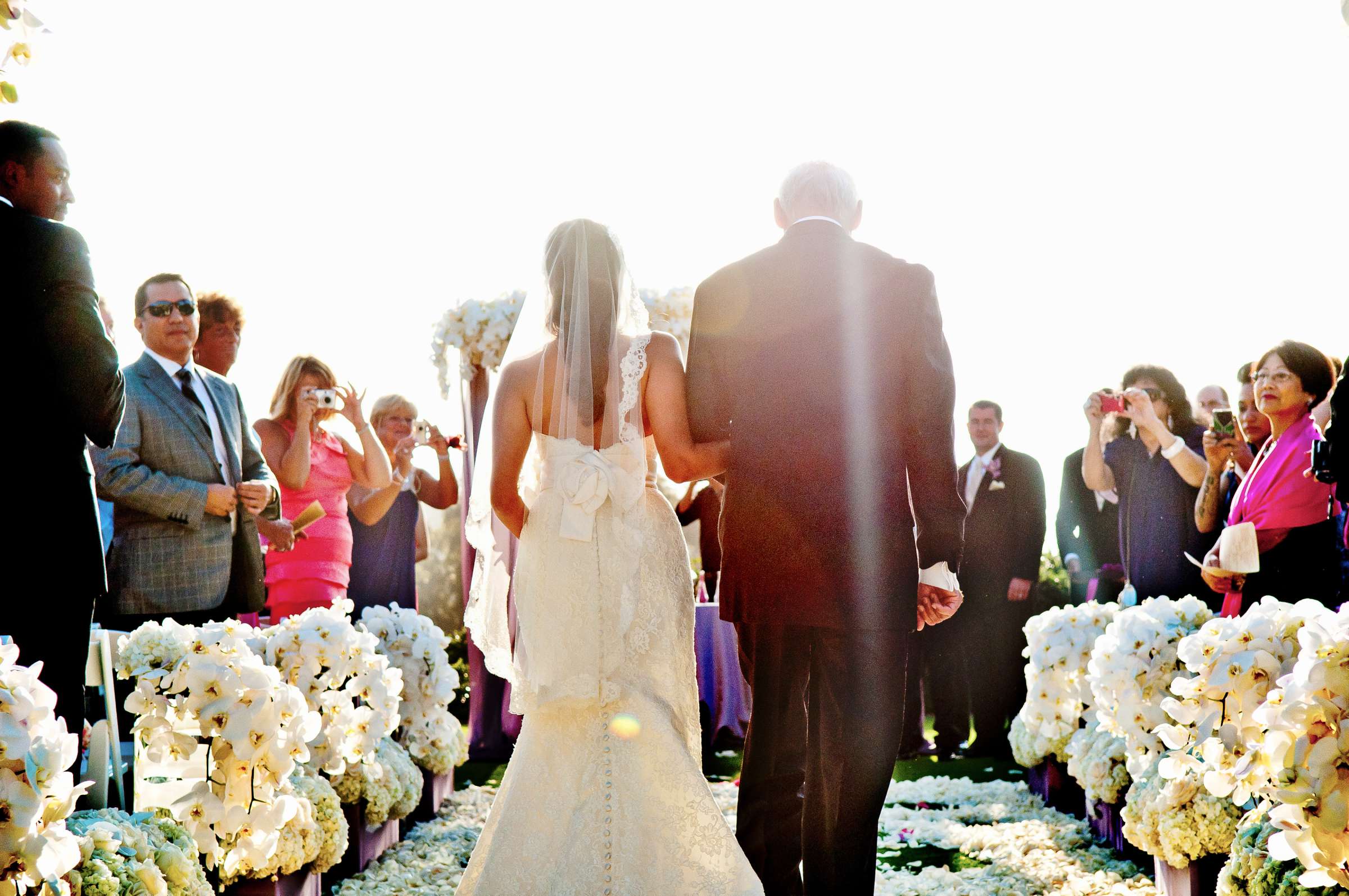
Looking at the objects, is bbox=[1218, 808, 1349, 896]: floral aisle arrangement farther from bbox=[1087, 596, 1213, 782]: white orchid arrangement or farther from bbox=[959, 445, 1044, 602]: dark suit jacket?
bbox=[959, 445, 1044, 602]: dark suit jacket

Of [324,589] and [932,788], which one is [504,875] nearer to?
[324,589]

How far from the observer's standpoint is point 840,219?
3705 millimetres

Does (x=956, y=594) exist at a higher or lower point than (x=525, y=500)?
lower

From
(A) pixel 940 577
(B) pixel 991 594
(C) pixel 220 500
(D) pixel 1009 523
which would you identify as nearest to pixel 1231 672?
(A) pixel 940 577

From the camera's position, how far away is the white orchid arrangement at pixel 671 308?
916 centimetres

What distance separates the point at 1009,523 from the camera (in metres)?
8.84

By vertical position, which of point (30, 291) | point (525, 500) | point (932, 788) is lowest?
point (932, 788)

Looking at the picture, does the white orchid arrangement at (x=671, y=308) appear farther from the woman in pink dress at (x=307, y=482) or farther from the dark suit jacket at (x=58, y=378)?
the dark suit jacket at (x=58, y=378)

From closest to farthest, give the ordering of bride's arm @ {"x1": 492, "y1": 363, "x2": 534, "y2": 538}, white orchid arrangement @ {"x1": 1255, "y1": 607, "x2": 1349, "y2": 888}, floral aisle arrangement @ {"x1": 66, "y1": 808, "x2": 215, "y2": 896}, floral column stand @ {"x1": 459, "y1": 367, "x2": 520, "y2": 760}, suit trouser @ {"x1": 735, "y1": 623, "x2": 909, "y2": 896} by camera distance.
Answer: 1. white orchid arrangement @ {"x1": 1255, "y1": 607, "x2": 1349, "y2": 888}
2. floral aisle arrangement @ {"x1": 66, "y1": 808, "x2": 215, "y2": 896}
3. suit trouser @ {"x1": 735, "y1": 623, "x2": 909, "y2": 896}
4. bride's arm @ {"x1": 492, "y1": 363, "x2": 534, "y2": 538}
5. floral column stand @ {"x1": 459, "y1": 367, "x2": 520, "y2": 760}

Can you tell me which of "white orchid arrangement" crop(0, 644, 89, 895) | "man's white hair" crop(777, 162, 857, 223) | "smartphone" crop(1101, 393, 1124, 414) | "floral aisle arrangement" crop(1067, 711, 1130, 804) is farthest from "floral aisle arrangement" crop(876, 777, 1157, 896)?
"white orchid arrangement" crop(0, 644, 89, 895)

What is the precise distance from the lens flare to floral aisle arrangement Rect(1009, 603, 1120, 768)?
2.96 m

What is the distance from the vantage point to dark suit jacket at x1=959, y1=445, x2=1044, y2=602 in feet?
28.9

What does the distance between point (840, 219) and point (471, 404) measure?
5.64 meters

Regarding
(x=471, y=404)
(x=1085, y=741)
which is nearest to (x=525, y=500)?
(x=1085, y=741)
